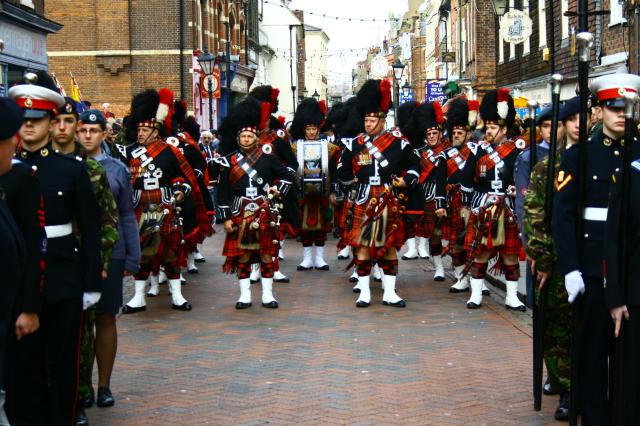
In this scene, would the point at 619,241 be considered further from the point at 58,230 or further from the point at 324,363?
the point at 324,363

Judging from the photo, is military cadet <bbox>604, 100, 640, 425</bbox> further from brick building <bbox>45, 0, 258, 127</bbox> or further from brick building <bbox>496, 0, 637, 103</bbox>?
brick building <bbox>45, 0, 258, 127</bbox>

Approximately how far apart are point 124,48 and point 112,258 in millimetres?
30848

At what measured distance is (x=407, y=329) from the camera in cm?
1076

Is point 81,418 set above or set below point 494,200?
below

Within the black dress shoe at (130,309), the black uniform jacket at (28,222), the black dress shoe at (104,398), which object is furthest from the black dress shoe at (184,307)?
the black uniform jacket at (28,222)

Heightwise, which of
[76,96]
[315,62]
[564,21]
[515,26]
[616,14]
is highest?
[315,62]

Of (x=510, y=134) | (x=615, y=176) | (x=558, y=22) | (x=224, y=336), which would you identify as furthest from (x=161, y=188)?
(x=558, y=22)

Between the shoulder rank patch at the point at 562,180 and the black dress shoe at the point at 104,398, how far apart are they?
3.48 metres

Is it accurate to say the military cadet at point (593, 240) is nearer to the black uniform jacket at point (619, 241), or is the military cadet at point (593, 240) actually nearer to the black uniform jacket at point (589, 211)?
the black uniform jacket at point (589, 211)

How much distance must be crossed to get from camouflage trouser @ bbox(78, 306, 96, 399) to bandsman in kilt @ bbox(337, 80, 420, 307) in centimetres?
508

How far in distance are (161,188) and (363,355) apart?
3523 millimetres

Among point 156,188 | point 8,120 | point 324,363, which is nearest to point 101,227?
point 8,120

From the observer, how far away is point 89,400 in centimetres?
760

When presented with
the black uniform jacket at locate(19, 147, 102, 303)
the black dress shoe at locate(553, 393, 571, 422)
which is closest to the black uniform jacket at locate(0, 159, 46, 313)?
the black uniform jacket at locate(19, 147, 102, 303)
